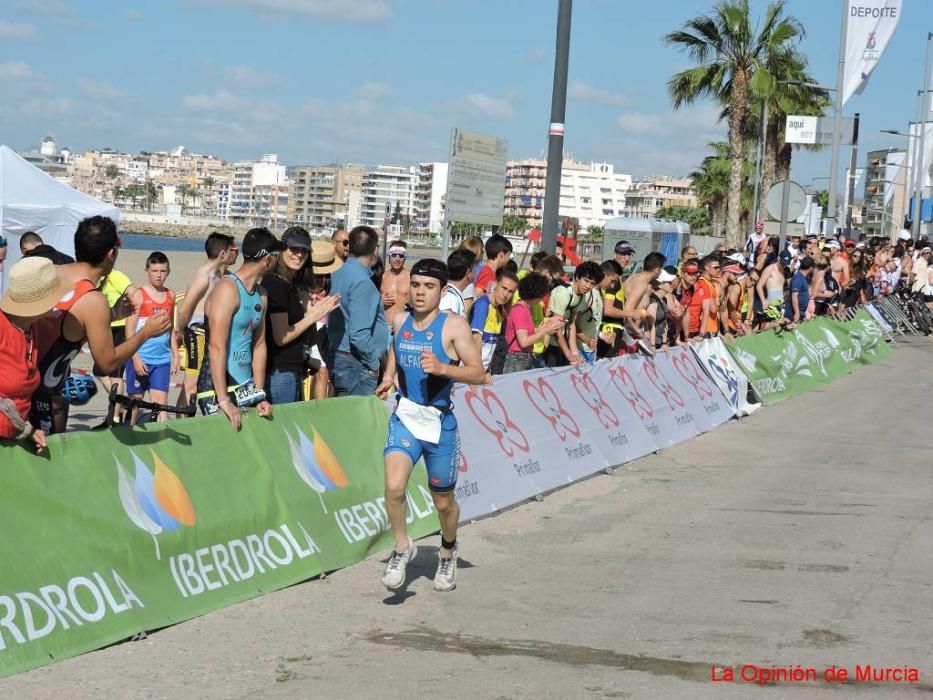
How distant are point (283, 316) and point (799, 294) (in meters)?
14.1

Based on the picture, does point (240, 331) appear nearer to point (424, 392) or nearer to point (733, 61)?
point (424, 392)

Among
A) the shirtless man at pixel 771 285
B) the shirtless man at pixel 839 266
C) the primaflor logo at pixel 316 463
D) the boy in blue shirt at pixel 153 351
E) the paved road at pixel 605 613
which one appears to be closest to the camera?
the paved road at pixel 605 613

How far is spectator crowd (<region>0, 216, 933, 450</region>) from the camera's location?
6.22 m

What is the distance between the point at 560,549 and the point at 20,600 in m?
4.09

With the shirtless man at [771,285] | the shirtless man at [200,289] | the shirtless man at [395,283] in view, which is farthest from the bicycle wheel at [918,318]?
the shirtless man at [200,289]

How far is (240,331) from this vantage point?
7.80 metres

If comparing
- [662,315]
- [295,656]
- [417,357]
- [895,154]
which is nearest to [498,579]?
[417,357]

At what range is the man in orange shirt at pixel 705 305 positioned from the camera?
55.9 feet

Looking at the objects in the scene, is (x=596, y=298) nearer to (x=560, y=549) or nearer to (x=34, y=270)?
(x=560, y=549)

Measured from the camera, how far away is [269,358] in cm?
847

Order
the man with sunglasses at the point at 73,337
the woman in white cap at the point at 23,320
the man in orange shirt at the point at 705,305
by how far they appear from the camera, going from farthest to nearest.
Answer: the man in orange shirt at the point at 705,305 → the man with sunglasses at the point at 73,337 → the woman in white cap at the point at 23,320

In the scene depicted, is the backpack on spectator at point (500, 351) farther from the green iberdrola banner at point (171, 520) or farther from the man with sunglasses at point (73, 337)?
the man with sunglasses at point (73, 337)

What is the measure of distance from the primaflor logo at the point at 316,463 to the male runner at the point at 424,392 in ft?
2.37

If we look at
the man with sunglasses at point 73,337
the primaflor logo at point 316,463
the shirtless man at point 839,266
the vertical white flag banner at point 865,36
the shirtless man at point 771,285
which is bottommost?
the primaflor logo at point 316,463
